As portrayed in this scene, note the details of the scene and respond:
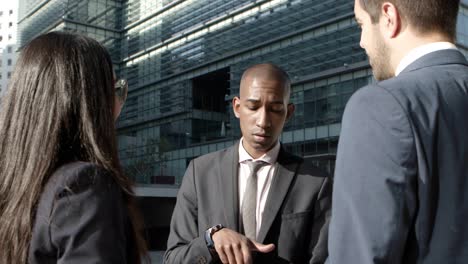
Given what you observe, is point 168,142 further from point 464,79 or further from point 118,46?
point 464,79

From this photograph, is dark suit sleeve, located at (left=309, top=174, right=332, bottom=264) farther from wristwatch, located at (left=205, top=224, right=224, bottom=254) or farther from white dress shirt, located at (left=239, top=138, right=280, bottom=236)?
wristwatch, located at (left=205, top=224, right=224, bottom=254)

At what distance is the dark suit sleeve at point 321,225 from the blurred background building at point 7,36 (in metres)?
108

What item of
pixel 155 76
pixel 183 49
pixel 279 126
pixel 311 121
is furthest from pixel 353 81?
pixel 279 126

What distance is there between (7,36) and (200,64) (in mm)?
77537

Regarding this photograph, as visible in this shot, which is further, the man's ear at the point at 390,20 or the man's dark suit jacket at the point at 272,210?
the man's dark suit jacket at the point at 272,210

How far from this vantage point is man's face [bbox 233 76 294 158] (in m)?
2.78

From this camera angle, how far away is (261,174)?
2.69 metres

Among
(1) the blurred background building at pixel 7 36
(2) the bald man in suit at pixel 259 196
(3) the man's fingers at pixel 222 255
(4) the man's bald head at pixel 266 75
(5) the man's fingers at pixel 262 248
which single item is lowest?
(3) the man's fingers at pixel 222 255

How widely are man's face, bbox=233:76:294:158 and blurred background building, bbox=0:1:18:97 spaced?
10796cm

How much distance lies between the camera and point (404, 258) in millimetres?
1487

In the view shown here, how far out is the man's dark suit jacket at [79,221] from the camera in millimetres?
1525

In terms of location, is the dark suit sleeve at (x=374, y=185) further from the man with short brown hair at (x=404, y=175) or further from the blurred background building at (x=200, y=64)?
the blurred background building at (x=200, y=64)

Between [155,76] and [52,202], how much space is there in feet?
162

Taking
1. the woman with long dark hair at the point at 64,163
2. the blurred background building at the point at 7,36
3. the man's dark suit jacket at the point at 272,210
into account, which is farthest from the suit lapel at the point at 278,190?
the blurred background building at the point at 7,36
